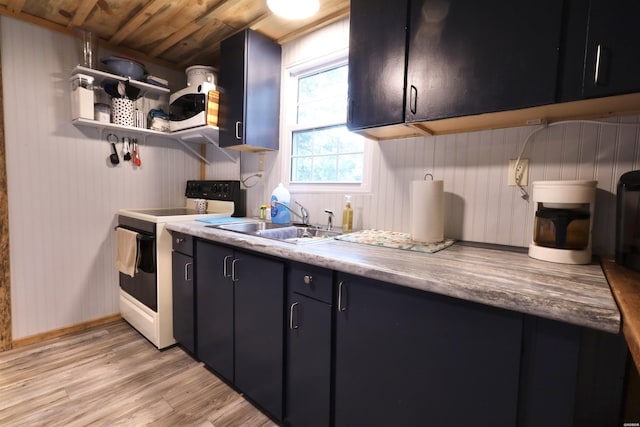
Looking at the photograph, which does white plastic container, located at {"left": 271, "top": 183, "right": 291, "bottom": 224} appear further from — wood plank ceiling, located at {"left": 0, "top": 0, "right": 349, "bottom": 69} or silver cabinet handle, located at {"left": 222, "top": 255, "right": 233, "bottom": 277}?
wood plank ceiling, located at {"left": 0, "top": 0, "right": 349, "bottom": 69}

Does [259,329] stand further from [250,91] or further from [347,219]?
[250,91]

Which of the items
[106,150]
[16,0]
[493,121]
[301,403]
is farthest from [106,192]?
[493,121]

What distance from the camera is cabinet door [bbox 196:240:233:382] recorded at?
167cm

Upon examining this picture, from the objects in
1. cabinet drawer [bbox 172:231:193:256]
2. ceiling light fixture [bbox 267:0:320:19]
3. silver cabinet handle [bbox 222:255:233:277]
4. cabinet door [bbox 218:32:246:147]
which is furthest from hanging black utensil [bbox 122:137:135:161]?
ceiling light fixture [bbox 267:0:320:19]

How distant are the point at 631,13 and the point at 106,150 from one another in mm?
3125

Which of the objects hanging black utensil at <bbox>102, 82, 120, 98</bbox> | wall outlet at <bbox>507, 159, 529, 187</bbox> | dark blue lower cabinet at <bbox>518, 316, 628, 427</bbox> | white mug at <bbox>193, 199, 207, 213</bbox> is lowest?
dark blue lower cabinet at <bbox>518, 316, 628, 427</bbox>

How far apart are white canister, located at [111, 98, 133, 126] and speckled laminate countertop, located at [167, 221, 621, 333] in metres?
1.78

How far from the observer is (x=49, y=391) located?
1710 mm

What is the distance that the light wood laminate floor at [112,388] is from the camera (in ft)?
4.99

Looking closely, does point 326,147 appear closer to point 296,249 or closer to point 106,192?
point 296,249

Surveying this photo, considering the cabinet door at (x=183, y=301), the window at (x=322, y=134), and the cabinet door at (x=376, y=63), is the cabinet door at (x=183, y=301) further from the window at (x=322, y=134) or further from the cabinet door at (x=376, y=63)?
the cabinet door at (x=376, y=63)

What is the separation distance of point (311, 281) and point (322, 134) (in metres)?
1.25

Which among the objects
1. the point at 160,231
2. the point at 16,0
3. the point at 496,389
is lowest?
the point at 496,389

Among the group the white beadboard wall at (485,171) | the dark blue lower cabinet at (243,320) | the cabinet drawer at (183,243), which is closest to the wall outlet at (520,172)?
the white beadboard wall at (485,171)
